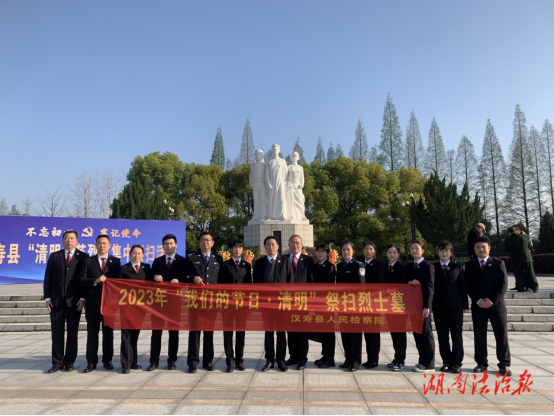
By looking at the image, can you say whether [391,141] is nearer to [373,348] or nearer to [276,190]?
[276,190]

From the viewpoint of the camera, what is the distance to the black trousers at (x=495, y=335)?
3848mm

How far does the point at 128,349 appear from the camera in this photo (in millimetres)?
4113

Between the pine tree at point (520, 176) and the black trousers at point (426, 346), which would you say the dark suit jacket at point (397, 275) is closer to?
the black trousers at point (426, 346)

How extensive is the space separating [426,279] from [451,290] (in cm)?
27

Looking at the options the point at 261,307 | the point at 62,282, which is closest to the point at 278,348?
the point at 261,307

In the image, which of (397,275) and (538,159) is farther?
(538,159)

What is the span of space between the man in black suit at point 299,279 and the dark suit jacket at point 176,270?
3.81ft

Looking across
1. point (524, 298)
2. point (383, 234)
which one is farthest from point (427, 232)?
point (524, 298)

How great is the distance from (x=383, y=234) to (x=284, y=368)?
22154 millimetres

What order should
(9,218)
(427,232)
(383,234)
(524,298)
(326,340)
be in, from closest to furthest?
(326,340)
(524,298)
(9,218)
(427,232)
(383,234)

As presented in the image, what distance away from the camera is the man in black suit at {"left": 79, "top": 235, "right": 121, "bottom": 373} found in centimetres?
418

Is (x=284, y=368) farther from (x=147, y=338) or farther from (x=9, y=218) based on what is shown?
(x=9, y=218)

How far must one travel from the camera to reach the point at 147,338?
5.90 m

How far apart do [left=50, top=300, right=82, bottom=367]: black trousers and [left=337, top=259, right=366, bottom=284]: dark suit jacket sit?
294cm
